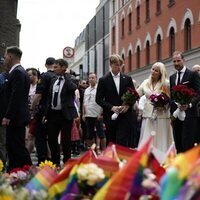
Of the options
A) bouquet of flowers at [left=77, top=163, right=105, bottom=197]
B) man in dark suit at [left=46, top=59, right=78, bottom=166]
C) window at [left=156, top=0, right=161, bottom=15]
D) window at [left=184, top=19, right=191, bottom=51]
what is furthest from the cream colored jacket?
window at [left=156, top=0, right=161, bottom=15]

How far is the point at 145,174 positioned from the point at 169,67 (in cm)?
3506

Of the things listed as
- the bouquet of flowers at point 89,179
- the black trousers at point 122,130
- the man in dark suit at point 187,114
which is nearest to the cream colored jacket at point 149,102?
the man in dark suit at point 187,114

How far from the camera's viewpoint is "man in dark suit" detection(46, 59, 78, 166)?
9.50 meters

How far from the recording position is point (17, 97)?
7.77 m

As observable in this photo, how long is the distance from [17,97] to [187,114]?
2924 millimetres

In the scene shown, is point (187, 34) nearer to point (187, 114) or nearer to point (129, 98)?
point (187, 114)

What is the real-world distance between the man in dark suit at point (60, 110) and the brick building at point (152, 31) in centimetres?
2271

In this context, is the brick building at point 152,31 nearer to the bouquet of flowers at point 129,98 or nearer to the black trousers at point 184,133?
the black trousers at point 184,133

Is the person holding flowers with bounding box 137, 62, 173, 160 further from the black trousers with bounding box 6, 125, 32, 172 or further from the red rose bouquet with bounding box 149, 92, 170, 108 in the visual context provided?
the black trousers with bounding box 6, 125, 32, 172

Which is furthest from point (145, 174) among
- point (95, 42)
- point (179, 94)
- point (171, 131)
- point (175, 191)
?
point (95, 42)

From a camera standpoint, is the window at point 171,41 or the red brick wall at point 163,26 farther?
the window at point 171,41

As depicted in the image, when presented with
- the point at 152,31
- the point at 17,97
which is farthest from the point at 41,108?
the point at 152,31

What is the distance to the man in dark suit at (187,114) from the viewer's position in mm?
9086

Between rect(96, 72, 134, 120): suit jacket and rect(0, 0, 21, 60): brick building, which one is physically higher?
rect(0, 0, 21, 60): brick building
